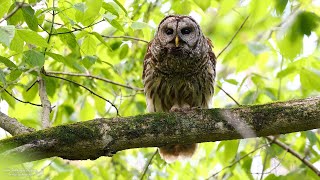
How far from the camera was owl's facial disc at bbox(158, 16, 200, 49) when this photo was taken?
14.0ft

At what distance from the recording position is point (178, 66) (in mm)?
4184

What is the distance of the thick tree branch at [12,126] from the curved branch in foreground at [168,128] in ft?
0.84

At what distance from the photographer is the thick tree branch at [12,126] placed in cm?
293

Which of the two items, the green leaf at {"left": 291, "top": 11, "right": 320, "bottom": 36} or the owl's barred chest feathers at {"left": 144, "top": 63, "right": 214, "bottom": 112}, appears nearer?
the green leaf at {"left": 291, "top": 11, "right": 320, "bottom": 36}

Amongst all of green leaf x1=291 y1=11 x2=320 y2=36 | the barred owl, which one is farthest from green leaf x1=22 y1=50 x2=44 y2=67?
green leaf x1=291 y1=11 x2=320 y2=36

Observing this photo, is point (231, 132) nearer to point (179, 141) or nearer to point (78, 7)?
point (179, 141)

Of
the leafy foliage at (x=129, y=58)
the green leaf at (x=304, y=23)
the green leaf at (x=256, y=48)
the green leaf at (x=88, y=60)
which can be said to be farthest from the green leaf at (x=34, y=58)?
the green leaf at (x=304, y=23)

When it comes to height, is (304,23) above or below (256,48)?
below

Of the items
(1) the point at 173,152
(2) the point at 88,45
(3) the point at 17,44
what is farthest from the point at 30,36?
(1) the point at 173,152

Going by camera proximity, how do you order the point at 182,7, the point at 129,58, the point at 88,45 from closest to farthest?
the point at 88,45
the point at 182,7
the point at 129,58

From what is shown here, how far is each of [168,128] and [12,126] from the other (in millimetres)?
889

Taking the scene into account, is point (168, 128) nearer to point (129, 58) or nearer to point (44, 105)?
point (44, 105)

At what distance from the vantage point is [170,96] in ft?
14.4

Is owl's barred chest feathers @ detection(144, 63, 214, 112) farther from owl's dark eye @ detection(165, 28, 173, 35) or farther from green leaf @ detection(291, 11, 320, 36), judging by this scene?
green leaf @ detection(291, 11, 320, 36)
